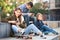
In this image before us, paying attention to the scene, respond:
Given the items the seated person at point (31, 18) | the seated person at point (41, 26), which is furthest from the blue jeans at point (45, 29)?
the seated person at point (31, 18)

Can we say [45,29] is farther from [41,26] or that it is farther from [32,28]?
[32,28]

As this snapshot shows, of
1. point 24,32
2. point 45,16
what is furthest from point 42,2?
point 24,32

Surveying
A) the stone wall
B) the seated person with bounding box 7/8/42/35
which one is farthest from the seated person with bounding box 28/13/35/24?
the stone wall

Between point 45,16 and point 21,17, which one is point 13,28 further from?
point 45,16

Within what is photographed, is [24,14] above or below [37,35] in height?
above

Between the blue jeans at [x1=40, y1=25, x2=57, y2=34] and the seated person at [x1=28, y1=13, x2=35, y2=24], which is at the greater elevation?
the seated person at [x1=28, y1=13, x2=35, y2=24]

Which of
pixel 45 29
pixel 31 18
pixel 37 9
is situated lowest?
pixel 45 29

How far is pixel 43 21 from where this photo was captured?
183 inches

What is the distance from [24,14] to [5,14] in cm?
26

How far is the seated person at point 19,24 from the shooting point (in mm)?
4648

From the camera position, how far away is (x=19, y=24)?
4695 millimetres

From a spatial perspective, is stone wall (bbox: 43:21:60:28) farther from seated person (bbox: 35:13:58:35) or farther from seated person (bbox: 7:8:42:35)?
seated person (bbox: 7:8:42:35)

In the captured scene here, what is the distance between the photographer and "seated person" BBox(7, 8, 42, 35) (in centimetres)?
465

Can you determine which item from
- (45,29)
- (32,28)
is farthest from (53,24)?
(32,28)
